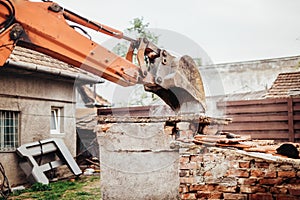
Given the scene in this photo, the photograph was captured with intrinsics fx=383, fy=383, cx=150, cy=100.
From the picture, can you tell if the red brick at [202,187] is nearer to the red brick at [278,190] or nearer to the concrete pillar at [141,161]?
the red brick at [278,190]

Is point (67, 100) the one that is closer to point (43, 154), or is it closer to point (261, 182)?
point (43, 154)

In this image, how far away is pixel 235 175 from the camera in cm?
342

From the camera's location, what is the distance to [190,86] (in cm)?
450

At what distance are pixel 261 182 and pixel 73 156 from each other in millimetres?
6983

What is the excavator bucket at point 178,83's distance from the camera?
423 centimetres

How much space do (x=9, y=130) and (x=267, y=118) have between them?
5.38 m

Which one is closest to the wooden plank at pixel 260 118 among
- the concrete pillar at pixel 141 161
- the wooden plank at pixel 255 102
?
the wooden plank at pixel 255 102

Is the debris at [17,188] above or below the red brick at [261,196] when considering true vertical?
below

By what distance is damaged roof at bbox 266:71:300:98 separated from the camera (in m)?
9.67

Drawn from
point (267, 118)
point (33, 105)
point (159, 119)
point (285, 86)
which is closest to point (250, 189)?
point (159, 119)

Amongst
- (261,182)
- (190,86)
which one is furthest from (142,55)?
(261,182)

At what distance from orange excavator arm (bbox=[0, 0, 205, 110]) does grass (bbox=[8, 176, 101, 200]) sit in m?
2.78

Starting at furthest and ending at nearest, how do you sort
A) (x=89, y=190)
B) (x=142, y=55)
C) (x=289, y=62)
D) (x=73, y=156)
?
(x=289, y=62) → (x=73, y=156) → (x=89, y=190) → (x=142, y=55)

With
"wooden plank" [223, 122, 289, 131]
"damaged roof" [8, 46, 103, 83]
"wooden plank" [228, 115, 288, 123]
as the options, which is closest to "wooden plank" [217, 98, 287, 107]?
"wooden plank" [228, 115, 288, 123]
